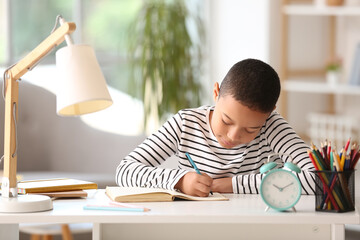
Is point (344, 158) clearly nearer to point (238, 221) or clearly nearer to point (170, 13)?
point (238, 221)

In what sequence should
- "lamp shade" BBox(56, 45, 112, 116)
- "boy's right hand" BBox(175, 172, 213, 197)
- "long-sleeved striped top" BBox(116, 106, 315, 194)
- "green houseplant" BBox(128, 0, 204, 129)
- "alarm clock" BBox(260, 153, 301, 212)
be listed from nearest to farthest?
1. "lamp shade" BBox(56, 45, 112, 116)
2. "alarm clock" BBox(260, 153, 301, 212)
3. "boy's right hand" BBox(175, 172, 213, 197)
4. "long-sleeved striped top" BBox(116, 106, 315, 194)
5. "green houseplant" BBox(128, 0, 204, 129)

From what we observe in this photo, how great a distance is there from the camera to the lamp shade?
4.42 feet

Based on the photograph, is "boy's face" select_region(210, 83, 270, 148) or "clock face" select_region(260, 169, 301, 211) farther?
"boy's face" select_region(210, 83, 270, 148)

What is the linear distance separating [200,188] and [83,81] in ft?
1.33

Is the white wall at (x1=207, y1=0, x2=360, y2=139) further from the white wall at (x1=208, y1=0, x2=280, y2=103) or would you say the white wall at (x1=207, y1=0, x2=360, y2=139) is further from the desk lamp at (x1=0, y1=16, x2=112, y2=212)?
the desk lamp at (x1=0, y1=16, x2=112, y2=212)

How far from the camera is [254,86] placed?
1.65 meters

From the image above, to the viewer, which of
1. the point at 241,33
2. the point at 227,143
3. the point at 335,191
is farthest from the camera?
the point at 241,33

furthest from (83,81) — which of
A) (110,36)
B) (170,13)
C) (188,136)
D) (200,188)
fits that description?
(110,36)

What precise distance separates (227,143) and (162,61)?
2390mm

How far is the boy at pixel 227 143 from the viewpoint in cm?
165

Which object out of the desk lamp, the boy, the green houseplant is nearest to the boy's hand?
the boy

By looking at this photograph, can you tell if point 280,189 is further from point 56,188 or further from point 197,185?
point 56,188

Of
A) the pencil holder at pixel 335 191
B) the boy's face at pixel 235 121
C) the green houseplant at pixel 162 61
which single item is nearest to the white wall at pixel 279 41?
the green houseplant at pixel 162 61

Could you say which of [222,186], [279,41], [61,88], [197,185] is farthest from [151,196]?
[279,41]
